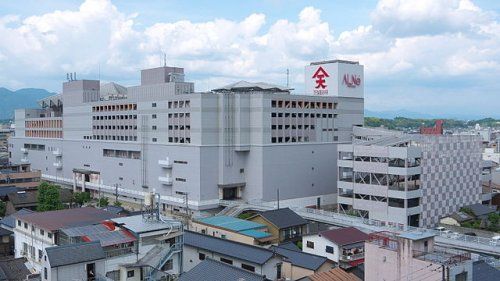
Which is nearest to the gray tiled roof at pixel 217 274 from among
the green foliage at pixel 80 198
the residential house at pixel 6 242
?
the residential house at pixel 6 242

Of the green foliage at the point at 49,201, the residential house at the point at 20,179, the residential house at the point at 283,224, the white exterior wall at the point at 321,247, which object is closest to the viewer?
the white exterior wall at the point at 321,247

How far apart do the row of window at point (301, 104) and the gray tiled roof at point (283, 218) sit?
1626 centimetres

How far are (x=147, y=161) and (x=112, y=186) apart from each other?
8.84 m

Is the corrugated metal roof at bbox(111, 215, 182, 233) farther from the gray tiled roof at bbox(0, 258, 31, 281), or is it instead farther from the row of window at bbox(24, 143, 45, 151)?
the row of window at bbox(24, 143, 45, 151)

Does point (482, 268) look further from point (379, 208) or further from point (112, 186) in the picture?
point (112, 186)

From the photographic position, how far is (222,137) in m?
54.4

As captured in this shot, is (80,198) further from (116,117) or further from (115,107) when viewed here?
(115,107)

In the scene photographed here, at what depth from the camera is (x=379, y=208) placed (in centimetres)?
4634

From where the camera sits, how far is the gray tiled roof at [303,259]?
29.2 metres

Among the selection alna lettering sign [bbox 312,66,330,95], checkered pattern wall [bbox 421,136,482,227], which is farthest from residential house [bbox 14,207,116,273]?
alna lettering sign [bbox 312,66,330,95]

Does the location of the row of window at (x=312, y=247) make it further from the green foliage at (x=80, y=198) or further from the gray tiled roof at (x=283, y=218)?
the green foliage at (x=80, y=198)

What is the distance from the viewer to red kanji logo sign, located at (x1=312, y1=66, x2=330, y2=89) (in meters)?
61.1

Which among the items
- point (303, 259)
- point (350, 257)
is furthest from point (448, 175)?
point (303, 259)

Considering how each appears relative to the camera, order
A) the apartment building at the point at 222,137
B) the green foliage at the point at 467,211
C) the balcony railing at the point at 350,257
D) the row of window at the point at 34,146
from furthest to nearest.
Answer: the row of window at the point at 34,146, the apartment building at the point at 222,137, the green foliage at the point at 467,211, the balcony railing at the point at 350,257
